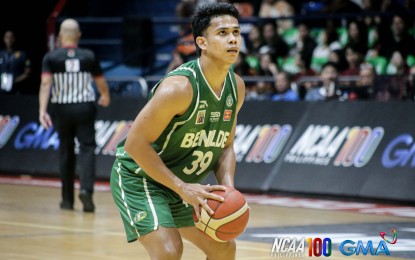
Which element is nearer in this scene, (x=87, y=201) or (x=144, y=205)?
(x=144, y=205)

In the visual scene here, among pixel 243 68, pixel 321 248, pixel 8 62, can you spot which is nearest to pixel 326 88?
pixel 243 68

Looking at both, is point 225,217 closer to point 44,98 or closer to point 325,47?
point 44,98

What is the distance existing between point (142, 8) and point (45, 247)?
13.3 metres

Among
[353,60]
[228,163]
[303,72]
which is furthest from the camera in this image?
[303,72]

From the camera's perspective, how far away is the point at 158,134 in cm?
584

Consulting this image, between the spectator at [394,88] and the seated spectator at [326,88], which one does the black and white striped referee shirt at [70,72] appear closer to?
the seated spectator at [326,88]

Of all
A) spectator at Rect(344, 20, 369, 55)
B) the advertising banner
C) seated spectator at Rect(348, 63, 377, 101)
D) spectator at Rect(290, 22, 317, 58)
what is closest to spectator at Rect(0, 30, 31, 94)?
the advertising banner

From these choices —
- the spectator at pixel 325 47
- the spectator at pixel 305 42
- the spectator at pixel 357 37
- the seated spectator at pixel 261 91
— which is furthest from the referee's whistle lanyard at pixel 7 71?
the spectator at pixel 357 37

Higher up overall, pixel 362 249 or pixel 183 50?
pixel 362 249

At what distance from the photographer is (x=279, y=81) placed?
15.1 meters

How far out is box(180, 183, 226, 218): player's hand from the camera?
5.68 m

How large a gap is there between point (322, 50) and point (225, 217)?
11506 mm

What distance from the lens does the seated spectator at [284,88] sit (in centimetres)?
1509

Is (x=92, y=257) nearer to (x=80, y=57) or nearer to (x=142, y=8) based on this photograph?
(x=80, y=57)
